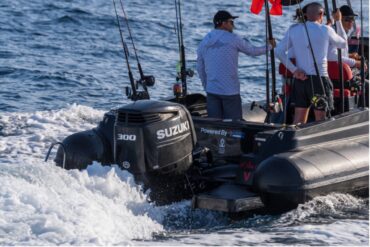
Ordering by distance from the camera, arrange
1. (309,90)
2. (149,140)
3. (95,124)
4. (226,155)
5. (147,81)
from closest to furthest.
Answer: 1. (149,140)
2. (226,155)
3. (309,90)
4. (147,81)
5. (95,124)

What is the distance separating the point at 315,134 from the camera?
7.93 metres

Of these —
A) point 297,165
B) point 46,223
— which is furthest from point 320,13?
point 46,223

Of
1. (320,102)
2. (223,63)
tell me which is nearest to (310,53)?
(320,102)

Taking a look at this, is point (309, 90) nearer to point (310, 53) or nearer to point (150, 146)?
point (310, 53)

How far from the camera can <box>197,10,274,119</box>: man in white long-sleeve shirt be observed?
334 inches

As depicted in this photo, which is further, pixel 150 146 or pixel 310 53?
pixel 310 53

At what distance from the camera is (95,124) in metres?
11.7

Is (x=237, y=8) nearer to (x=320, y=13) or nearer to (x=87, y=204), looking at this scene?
(x=320, y=13)

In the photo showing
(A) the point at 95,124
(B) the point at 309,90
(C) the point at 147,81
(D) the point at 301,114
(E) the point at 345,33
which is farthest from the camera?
(A) the point at 95,124

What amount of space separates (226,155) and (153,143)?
3.00 ft

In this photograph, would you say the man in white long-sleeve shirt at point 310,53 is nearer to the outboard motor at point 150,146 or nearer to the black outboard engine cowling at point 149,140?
the outboard motor at point 150,146

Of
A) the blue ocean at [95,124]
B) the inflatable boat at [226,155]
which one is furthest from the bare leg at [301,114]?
the blue ocean at [95,124]

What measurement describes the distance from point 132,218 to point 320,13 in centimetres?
238

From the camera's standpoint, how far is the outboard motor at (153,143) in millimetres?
7477
